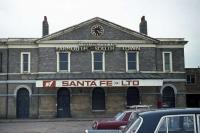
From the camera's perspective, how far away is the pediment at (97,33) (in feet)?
128

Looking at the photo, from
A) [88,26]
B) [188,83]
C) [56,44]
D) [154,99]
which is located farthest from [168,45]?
[188,83]

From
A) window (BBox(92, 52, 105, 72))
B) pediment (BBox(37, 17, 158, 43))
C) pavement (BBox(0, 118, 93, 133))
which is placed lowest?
pavement (BBox(0, 118, 93, 133))

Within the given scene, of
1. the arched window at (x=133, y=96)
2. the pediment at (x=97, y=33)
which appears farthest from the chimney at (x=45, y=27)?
the arched window at (x=133, y=96)

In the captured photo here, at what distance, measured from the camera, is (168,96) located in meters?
40.2

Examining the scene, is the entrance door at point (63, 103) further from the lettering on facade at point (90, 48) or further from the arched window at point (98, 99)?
the lettering on facade at point (90, 48)

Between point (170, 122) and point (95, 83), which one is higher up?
point (95, 83)

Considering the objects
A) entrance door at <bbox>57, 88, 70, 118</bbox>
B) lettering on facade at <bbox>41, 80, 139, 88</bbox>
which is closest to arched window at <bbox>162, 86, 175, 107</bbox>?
lettering on facade at <bbox>41, 80, 139, 88</bbox>

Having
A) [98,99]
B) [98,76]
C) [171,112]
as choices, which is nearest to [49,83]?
[98,76]

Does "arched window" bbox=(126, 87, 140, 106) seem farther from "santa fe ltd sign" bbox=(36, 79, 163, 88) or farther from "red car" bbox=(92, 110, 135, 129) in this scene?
"red car" bbox=(92, 110, 135, 129)

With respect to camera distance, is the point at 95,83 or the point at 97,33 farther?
the point at 97,33

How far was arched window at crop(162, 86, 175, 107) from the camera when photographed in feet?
131

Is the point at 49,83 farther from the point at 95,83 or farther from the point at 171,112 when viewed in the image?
the point at 171,112

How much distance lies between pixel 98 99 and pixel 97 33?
6.66 m

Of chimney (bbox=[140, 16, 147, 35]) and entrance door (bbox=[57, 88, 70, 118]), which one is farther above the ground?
chimney (bbox=[140, 16, 147, 35])
